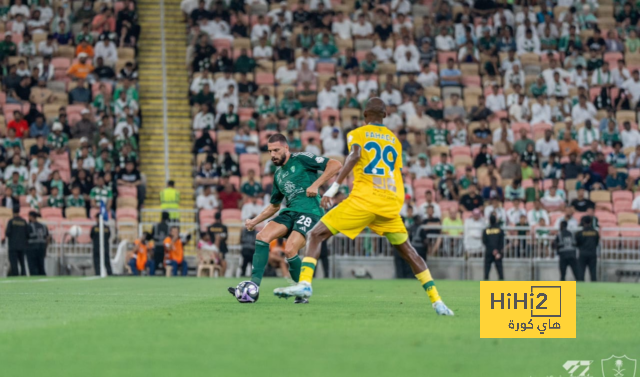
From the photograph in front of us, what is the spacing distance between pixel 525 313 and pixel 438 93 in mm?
23334

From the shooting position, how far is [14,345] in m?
7.69

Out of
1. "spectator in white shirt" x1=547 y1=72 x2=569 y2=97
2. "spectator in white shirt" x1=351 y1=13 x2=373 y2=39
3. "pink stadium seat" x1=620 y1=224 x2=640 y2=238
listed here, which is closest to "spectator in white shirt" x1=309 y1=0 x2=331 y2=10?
"spectator in white shirt" x1=351 y1=13 x2=373 y2=39

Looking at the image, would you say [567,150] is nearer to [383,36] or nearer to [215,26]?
[383,36]

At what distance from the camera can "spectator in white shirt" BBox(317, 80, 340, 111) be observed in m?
30.4

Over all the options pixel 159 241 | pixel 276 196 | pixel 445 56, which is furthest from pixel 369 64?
pixel 276 196

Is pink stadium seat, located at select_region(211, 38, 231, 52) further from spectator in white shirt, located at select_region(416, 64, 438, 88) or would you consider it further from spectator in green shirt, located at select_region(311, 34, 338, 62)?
spectator in white shirt, located at select_region(416, 64, 438, 88)

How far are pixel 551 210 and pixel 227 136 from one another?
359 inches

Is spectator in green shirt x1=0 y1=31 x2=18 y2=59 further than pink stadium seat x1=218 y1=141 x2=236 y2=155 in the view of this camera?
Yes

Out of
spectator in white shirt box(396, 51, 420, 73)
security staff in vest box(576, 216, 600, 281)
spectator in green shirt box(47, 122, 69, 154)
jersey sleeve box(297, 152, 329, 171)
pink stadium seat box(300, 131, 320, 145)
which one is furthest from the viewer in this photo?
spectator in white shirt box(396, 51, 420, 73)

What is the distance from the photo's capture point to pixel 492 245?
25312mm

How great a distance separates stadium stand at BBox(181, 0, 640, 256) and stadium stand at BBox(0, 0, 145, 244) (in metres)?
2.02

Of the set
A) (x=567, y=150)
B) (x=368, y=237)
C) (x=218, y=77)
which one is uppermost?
(x=218, y=77)

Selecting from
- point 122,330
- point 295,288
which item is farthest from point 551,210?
point 122,330

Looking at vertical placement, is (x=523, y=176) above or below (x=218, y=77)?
below
